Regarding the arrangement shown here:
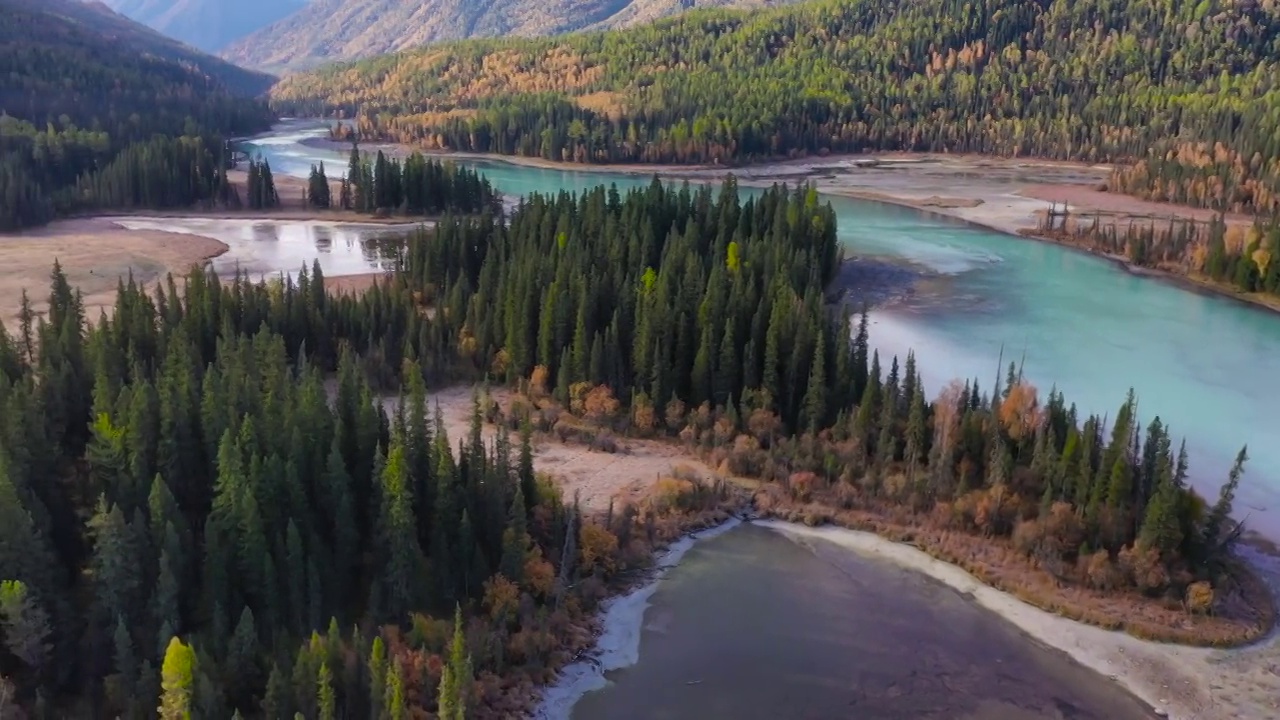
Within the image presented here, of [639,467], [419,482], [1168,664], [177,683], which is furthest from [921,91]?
[177,683]

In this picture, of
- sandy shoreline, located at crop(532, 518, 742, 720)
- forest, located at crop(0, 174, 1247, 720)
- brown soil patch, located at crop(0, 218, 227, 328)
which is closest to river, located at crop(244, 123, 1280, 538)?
forest, located at crop(0, 174, 1247, 720)

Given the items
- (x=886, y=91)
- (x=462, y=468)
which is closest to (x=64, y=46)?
(x=886, y=91)

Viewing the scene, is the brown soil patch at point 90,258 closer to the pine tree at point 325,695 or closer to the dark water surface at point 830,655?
the pine tree at point 325,695

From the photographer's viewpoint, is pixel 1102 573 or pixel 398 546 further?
pixel 1102 573

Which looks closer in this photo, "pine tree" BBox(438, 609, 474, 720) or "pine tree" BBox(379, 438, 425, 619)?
"pine tree" BBox(438, 609, 474, 720)

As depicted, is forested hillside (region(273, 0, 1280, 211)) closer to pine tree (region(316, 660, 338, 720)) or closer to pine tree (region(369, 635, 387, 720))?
pine tree (region(369, 635, 387, 720))

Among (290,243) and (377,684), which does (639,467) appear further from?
(290,243)
